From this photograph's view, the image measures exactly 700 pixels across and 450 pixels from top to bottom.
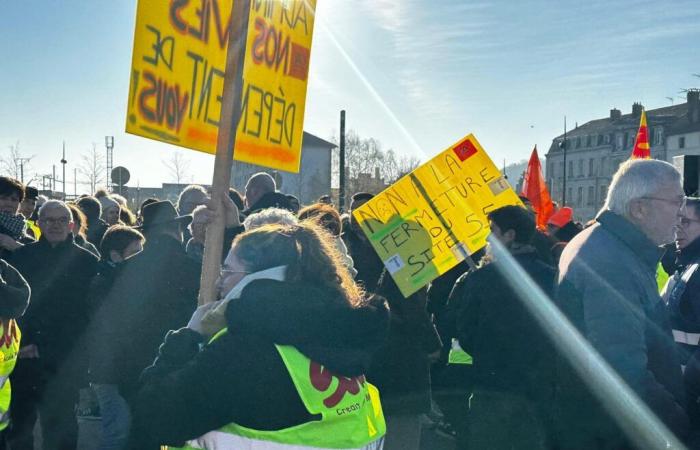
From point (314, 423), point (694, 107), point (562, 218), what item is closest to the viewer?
point (314, 423)

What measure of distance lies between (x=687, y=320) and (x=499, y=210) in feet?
4.34

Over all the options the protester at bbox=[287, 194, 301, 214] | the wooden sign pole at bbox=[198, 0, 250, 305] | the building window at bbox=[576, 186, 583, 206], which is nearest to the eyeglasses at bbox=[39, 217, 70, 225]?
the protester at bbox=[287, 194, 301, 214]

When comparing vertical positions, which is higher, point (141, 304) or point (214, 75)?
point (214, 75)

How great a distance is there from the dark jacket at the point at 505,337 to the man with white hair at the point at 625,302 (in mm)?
1149

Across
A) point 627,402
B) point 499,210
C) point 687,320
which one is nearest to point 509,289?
point 499,210

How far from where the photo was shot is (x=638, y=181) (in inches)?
117

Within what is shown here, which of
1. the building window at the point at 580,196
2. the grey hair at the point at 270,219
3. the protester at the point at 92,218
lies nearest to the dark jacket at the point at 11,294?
the grey hair at the point at 270,219

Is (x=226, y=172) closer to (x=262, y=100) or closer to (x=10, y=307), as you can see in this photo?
(x=262, y=100)

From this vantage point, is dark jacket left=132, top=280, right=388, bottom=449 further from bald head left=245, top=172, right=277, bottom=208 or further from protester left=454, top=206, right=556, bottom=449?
bald head left=245, top=172, right=277, bottom=208

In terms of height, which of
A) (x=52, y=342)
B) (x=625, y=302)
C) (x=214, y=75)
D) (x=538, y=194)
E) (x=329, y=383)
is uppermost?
(x=538, y=194)

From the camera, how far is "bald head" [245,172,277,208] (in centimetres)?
645

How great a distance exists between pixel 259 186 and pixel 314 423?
4.30 meters

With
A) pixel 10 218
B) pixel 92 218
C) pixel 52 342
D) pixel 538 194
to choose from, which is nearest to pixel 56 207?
pixel 10 218

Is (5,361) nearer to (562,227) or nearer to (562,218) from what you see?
(562,227)
